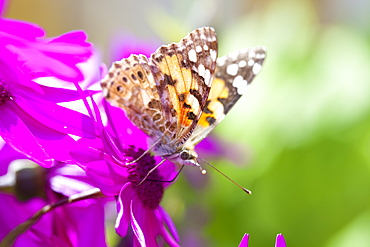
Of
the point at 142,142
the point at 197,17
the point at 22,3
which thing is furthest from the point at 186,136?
the point at 22,3

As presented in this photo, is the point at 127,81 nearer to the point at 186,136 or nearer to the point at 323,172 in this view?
the point at 186,136

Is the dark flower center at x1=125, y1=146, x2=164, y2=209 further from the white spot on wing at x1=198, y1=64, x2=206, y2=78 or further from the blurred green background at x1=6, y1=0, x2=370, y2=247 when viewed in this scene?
the blurred green background at x1=6, y1=0, x2=370, y2=247

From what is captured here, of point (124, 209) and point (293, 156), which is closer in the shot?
point (124, 209)

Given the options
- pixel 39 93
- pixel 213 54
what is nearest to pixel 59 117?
pixel 39 93

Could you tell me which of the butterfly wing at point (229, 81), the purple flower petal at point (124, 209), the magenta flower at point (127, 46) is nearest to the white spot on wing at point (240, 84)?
the butterfly wing at point (229, 81)

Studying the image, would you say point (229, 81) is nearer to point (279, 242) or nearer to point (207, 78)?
point (207, 78)

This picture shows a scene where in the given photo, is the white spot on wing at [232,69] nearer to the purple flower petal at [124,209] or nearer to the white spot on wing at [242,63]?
the white spot on wing at [242,63]
